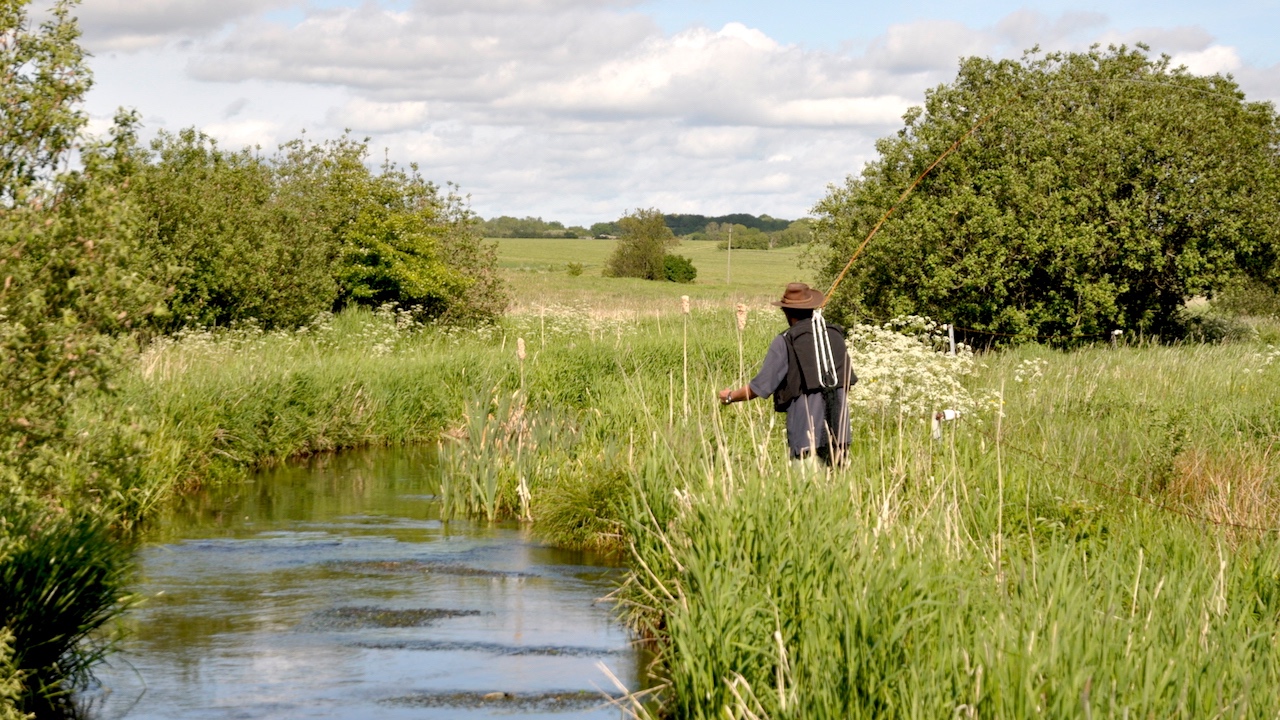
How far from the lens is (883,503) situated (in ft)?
21.9

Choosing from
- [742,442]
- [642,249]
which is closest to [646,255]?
[642,249]

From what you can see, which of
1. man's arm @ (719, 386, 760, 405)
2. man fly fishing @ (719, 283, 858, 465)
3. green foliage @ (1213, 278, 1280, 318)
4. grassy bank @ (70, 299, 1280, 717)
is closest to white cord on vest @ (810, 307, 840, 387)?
man fly fishing @ (719, 283, 858, 465)

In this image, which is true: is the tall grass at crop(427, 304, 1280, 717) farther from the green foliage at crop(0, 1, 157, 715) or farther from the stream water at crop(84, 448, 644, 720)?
the green foliage at crop(0, 1, 157, 715)

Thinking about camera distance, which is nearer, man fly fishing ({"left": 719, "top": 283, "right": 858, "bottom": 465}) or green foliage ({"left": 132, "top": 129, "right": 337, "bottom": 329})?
man fly fishing ({"left": 719, "top": 283, "right": 858, "bottom": 465})

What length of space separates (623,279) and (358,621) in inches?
2562

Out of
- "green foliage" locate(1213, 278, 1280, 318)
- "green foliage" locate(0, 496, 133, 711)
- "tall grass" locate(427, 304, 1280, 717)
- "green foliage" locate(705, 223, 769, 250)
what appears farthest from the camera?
"green foliage" locate(705, 223, 769, 250)

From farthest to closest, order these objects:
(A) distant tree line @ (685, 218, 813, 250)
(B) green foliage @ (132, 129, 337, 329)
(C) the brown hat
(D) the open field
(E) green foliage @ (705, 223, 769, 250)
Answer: (E) green foliage @ (705, 223, 769, 250)
(A) distant tree line @ (685, 218, 813, 250)
(D) the open field
(B) green foliage @ (132, 129, 337, 329)
(C) the brown hat

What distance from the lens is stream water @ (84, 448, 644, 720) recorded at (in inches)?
286

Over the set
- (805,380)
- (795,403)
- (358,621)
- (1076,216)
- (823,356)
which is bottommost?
(358,621)

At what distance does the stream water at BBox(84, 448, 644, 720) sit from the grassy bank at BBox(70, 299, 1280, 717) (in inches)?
21.1

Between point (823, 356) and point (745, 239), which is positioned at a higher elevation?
point (745, 239)

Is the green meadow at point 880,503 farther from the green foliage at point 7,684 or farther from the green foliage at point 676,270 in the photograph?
the green foliage at point 676,270

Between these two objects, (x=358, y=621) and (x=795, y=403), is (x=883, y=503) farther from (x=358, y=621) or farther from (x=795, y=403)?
(x=358, y=621)

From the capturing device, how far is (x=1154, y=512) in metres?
8.73
